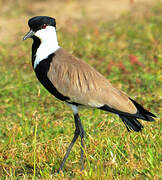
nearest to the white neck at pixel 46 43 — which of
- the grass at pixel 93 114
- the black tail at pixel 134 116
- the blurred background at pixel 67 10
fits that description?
the grass at pixel 93 114

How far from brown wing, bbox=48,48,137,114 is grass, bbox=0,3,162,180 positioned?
302 mm

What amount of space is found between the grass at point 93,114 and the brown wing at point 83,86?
302 millimetres

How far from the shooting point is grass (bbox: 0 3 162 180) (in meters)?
3.97

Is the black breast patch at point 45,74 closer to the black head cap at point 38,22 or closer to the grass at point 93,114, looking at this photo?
the black head cap at point 38,22

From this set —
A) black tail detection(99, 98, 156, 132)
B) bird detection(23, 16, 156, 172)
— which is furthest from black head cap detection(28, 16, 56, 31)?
black tail detection(99, 98, 156, 132)

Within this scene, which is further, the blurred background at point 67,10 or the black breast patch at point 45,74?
the blurred background at point 67,10

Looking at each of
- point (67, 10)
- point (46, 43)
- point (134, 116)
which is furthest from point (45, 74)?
point (67, 10)

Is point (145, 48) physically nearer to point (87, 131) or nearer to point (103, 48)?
point (103, 48)

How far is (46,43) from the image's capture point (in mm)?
4309

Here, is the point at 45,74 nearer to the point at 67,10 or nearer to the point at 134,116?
the point at 134,116

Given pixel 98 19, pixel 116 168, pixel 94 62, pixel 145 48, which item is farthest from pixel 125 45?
pixel 116 168

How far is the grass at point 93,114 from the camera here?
156 inches

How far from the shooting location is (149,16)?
27.7ft

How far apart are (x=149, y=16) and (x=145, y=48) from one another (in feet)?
4.16
